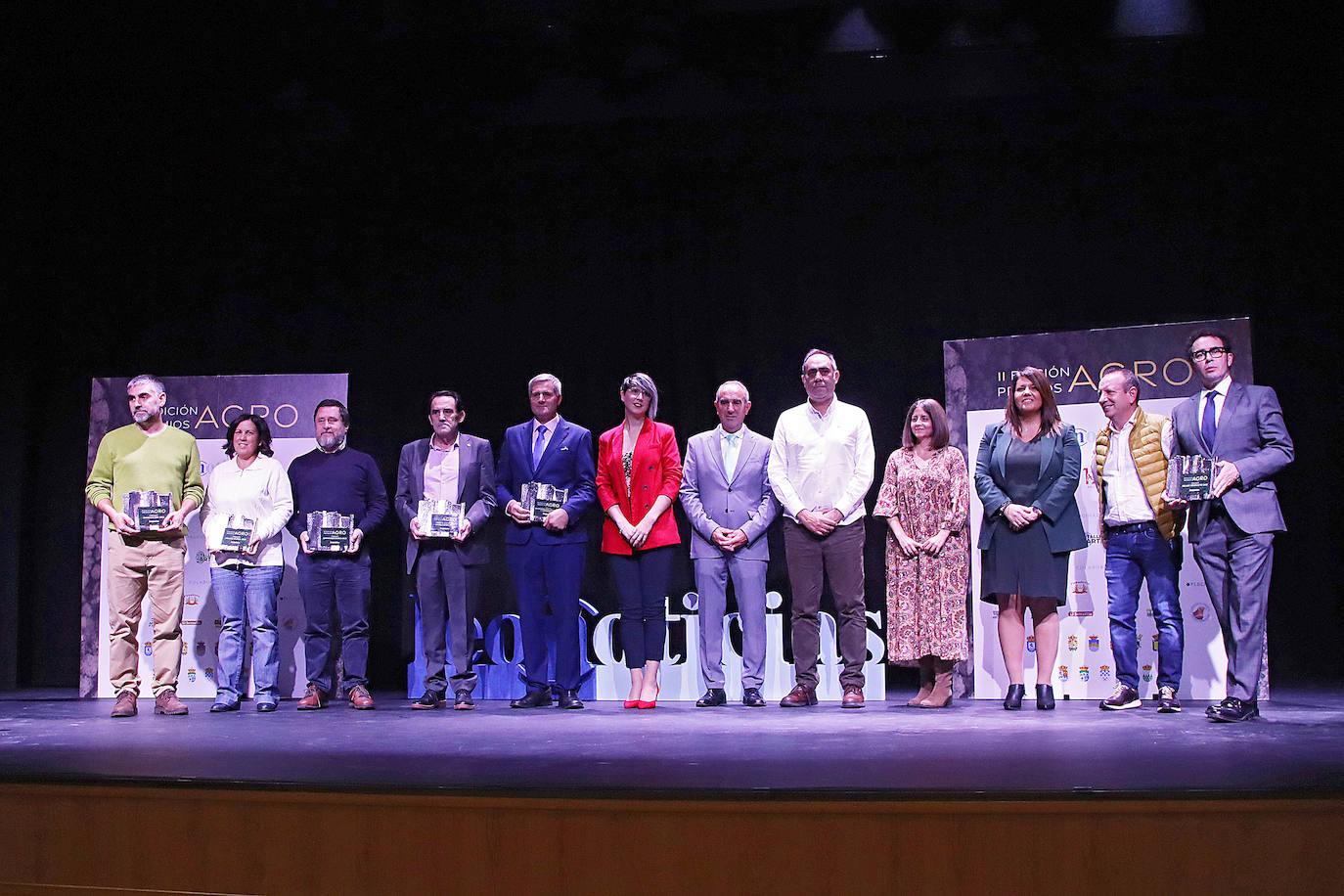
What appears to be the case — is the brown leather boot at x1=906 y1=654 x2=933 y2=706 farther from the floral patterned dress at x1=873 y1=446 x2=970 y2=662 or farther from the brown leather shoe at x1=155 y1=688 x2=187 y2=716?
the brown leather shoe at x1=155 y1=688 x2=187 y2=716

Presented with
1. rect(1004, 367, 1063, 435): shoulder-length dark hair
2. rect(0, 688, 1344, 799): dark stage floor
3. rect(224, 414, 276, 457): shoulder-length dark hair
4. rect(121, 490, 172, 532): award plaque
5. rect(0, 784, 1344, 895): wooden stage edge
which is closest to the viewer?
rect(0, 784, 1344, 895): wooden stage edge

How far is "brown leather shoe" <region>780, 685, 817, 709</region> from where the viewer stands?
4.85m

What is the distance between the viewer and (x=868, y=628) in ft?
17.9

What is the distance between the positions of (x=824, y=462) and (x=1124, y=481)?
1376 millimetres

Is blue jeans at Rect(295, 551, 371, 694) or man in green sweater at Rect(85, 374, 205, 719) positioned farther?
blue jeans at Rect(295, 551, 371, 694)

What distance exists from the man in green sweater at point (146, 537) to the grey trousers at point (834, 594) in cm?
292

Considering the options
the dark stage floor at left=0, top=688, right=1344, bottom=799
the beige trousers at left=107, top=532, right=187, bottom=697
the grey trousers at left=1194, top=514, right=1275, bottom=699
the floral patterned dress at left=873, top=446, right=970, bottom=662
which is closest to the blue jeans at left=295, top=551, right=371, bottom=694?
the dark stage floor at left=0, top=688, right=1344, bottom=799

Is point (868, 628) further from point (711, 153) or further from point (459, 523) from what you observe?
point (711, 153)

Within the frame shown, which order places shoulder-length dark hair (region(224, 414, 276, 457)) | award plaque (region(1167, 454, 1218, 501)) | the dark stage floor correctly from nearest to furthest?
the dark stage floor, award plaque (region(1167, 454, 1218, 501)), shoulder-length dark hair (region(224, 414, 276, 457))

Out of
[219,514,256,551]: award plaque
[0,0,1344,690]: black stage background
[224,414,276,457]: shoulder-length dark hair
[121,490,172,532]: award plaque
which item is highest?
[0,0,1344,690]: black stage background

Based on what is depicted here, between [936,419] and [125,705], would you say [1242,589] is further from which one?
[125,705]

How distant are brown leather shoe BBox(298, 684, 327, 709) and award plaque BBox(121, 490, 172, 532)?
107 centimetres

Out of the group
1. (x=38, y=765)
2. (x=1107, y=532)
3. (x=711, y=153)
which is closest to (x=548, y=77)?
(x=711, y=153)

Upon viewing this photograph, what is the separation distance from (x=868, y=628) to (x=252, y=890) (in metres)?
3.58
